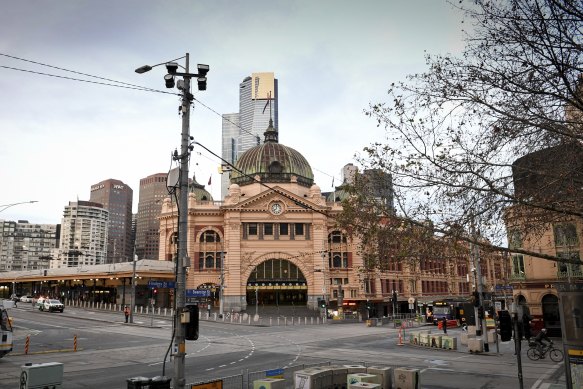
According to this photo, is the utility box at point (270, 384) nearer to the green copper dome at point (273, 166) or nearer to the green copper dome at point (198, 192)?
the green copper dome at point (273, 166)

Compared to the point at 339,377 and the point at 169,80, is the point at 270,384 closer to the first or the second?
the point at 339,377

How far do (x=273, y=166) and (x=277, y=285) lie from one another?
68.2 feet

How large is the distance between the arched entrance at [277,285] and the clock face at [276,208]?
751cm

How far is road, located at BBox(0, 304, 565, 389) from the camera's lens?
64.9ft

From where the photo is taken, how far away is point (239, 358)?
2580 cm

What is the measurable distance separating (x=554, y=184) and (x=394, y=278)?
75216mm

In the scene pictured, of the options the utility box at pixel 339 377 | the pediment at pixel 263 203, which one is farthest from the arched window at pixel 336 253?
the utility box at pixel 339 377

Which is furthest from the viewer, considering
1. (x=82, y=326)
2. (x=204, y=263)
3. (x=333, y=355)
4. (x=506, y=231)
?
(x=204, y=263)

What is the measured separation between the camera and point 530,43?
12.8 metres

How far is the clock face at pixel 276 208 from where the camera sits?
7688 cm

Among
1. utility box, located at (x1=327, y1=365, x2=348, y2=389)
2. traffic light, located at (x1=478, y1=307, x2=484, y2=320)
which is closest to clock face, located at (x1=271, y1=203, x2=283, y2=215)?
traffic light, located at (x1=478, y1=307, x2=484, y2=320)

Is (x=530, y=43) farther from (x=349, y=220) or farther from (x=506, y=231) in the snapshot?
(x=349, y=220)

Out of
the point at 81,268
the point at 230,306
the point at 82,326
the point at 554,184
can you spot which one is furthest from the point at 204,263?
the point at 554,184

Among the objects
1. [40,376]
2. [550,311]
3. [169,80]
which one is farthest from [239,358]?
[550,311]
